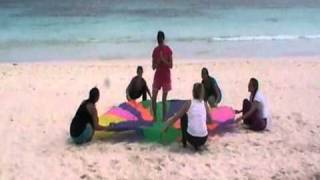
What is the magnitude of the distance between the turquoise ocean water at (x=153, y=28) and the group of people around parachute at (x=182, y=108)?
1074cm

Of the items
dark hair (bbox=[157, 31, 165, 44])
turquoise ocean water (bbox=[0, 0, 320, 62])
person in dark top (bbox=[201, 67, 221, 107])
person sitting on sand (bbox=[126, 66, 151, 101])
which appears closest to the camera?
dark hair (bbox=[157, 31, 165, 44])

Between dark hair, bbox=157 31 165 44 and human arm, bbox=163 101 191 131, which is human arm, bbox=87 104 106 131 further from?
dark hair, bbox=157 31 165 44

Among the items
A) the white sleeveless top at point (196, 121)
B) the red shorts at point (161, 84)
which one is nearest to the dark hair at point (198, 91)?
the white sleeveless top at point (196, 121)

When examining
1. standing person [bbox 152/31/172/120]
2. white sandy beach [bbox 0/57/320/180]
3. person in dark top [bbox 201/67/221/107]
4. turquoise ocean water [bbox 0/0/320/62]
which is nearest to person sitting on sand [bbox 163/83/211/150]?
white sandy beach [bbox 0/57/320/180]

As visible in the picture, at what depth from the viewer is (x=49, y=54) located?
20875mm

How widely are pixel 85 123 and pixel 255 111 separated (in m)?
2.23

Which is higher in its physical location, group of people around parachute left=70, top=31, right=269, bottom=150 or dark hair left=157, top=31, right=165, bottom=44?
dark hair left=157, top=31, right=165, bottom=44

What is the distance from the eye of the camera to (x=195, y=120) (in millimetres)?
7859

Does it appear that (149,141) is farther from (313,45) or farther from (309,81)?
(313,45)

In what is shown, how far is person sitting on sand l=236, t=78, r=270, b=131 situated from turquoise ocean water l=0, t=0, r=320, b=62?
11.3 metres

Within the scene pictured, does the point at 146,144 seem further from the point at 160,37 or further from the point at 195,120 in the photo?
the point at 160,37

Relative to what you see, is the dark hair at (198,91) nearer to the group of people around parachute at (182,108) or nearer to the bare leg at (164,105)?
the group of people around parachute at (182,108)

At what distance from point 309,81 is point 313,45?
10.1 metres

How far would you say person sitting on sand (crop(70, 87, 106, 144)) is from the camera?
824cm
